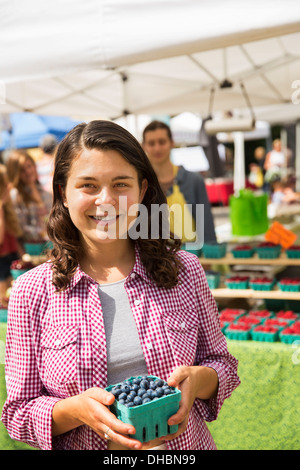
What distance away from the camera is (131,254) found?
1346mm

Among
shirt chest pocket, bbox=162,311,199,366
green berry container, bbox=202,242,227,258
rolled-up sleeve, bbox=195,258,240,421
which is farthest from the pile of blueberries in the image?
green berry container, bbox=202,242,227,258

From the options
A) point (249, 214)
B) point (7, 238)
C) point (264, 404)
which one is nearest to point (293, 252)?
point (249, 214)

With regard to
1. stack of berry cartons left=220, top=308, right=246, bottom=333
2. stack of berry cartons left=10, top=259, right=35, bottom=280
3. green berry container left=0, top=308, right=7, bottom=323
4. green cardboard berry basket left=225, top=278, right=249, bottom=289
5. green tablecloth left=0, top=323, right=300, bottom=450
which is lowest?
green tablecloth left=0, top=323, right=300, bottom=450

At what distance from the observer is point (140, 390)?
1.04 m

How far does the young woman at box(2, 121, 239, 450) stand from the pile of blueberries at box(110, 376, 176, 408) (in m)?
0.04

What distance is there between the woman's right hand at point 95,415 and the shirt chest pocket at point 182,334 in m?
0.23

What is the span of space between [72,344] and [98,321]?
0.08m

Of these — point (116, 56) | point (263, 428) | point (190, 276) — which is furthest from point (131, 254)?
point (263, 428)

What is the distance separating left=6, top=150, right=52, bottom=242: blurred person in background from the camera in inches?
173

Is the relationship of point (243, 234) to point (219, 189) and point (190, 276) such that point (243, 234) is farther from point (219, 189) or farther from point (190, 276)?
point (219, 189)

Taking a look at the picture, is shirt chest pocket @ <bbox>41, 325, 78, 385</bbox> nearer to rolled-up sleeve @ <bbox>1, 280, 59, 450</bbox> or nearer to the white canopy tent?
rolled-up sleeve @ <bbox>1, 280, 59, 450</bbox>
